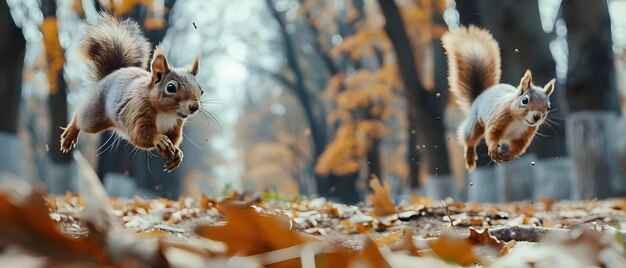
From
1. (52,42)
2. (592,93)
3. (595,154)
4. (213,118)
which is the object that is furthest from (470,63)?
(592,93)

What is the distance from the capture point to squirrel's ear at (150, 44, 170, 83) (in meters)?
1.44

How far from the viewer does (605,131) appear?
3756 mm

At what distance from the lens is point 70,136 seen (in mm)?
1641

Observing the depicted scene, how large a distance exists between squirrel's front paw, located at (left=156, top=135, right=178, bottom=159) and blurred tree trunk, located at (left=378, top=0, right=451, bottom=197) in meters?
4.43

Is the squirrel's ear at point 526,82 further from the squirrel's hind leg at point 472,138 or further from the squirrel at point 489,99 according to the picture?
the squirrel's hind leg at point 472,138

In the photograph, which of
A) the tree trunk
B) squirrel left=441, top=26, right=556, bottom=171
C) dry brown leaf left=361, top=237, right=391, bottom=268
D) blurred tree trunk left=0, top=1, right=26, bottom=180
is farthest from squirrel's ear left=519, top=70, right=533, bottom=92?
the tree trunk

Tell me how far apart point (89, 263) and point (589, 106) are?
12.9ft

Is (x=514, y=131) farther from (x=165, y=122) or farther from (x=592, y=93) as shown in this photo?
(x=592, y=93)

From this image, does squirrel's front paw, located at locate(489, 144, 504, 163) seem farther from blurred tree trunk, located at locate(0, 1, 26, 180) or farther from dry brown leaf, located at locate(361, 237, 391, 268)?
blurred tree trunk, located at locate(0, 1, 26, 180)

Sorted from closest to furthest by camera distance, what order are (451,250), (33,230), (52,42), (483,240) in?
(33,230) < (451,250) < (483,240) < (52,42)

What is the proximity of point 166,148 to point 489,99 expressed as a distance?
0.95 m

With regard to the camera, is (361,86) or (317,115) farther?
(317,115)

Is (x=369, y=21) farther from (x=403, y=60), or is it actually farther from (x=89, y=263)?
(x=89, y=263)

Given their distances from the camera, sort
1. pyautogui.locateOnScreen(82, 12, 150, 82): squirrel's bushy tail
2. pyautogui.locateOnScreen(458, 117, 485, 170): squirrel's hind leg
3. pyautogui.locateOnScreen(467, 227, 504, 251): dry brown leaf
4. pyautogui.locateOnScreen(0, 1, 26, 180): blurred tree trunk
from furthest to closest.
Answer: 1. pyautogui.locateOnScreen(0, 1, 26, 180): blurred tree trunk
2. pyautogui.locateOnScreen(458, 117, 485, 170): squirrel's hind leg
3. pyautogui.locateOnScreen(82, 12, 150, 82): squirrel's bushy tail
4. pyautogui.locateOnScreen(467, 227, 504, 251): dry brown leaf
